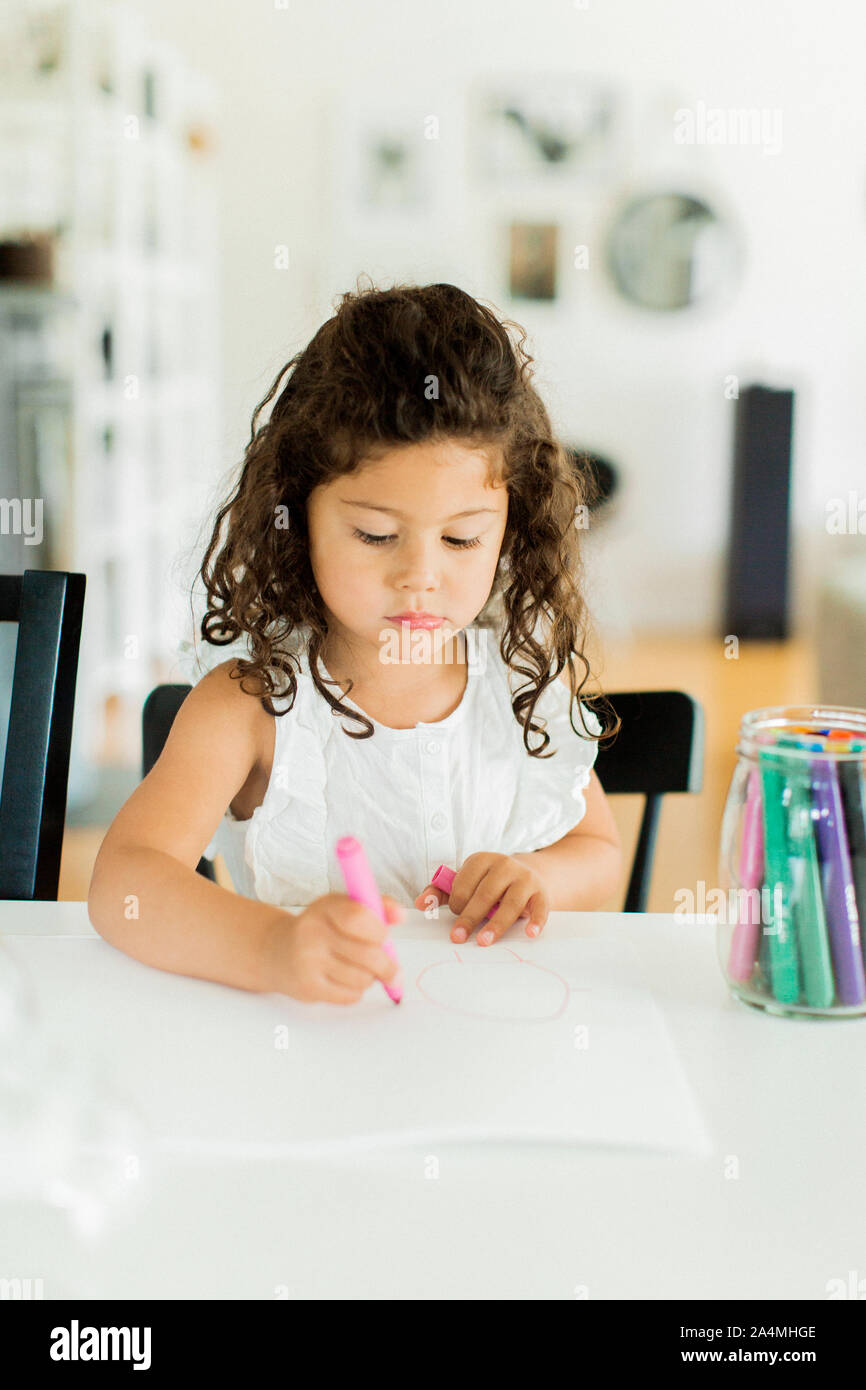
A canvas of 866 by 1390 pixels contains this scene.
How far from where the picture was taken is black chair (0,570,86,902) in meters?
1.00

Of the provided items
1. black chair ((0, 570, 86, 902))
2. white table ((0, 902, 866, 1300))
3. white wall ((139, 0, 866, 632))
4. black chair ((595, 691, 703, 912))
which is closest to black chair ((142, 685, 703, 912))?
black chair ((595, 691, 703, 912))

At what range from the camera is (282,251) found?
15.2 ft

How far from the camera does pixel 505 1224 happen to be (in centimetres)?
52

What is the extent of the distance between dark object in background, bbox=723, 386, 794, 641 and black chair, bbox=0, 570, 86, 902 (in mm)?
4110

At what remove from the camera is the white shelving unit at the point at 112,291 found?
3266 mm

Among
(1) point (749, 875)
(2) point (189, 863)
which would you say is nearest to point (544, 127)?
(2) point (189, 863)

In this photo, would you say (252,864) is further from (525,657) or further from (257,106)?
(257,106)

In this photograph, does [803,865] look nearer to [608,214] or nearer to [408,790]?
[408,790]

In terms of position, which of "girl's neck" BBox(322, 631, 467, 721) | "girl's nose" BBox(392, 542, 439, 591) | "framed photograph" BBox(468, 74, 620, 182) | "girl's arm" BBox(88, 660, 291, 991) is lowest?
"girl's arm" BBox(88, 660, 291, 991)

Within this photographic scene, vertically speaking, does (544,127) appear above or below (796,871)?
above

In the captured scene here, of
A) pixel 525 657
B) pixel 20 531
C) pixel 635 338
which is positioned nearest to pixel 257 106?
pixel 635 338

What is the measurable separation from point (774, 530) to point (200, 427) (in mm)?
2203

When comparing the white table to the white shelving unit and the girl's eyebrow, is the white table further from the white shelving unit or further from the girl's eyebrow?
the white shelving unit

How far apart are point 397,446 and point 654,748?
43 cm
